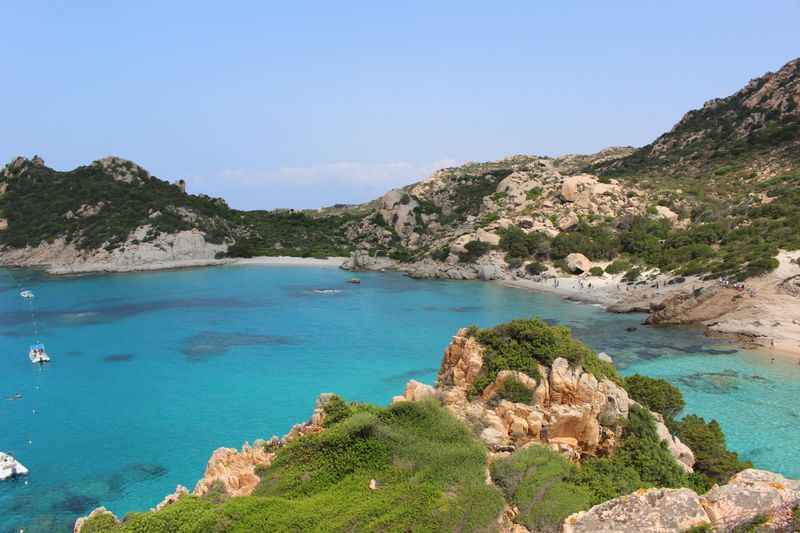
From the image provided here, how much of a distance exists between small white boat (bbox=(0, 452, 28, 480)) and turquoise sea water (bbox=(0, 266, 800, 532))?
413 mm

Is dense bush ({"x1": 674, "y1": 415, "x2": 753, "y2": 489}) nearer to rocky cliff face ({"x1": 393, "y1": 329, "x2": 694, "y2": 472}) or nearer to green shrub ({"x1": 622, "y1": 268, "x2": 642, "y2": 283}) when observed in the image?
rocky cliff face ({"x1": 393, "y1": 329, "x2": 694, "y2": 472})

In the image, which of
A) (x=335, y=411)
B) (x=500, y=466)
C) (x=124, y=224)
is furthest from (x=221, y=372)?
(x=124, y=224)

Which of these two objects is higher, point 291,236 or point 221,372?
point 291,236

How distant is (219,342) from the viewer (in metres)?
38.2

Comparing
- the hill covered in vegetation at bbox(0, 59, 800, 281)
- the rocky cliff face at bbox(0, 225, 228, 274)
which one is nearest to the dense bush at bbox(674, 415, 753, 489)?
the hill covered in vegetation at bbox(0, 59, 800, 281)

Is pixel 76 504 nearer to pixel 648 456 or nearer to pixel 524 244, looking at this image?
pixel 648 456

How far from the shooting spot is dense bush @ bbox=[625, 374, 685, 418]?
57.0ft

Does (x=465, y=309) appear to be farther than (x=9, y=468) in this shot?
Yes

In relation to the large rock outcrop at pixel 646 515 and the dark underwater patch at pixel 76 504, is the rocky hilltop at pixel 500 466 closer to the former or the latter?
the large rock outcrop at pixel 646 515

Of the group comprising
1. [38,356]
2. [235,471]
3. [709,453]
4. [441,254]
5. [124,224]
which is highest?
[124,224]

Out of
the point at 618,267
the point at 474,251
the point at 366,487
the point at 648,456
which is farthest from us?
the point at 474,251

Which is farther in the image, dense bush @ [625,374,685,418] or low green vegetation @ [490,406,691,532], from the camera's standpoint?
dense bush @ [625,374,685,418]

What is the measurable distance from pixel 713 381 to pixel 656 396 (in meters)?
11.6

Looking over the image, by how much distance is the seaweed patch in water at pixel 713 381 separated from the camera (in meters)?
25.4
